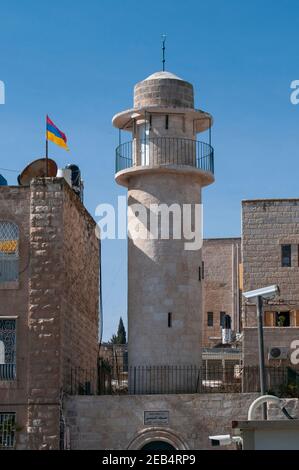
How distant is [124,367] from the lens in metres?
49.8

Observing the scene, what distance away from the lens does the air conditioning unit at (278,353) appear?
143 feet

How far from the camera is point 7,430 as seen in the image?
39781mm

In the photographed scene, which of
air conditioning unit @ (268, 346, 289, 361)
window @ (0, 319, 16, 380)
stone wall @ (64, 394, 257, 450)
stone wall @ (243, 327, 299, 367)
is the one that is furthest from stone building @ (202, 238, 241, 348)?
window @ (0, 319, 16, 380)

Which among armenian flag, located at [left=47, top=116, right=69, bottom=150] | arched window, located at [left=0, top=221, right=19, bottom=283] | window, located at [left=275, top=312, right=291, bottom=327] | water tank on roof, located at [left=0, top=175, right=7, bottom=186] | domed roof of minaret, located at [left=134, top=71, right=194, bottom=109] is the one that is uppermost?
domed roof of minaret, located at [left=134, top=71, right=194, bottom=109]

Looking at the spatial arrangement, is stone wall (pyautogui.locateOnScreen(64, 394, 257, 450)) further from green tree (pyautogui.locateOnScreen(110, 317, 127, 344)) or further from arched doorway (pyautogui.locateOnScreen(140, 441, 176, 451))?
green tree (pyautogui.locateOnScreen(110, 317, 127, 344))

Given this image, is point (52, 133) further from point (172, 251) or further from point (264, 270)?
point (264, 270)

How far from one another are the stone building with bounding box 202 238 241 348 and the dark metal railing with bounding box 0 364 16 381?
2227 cm

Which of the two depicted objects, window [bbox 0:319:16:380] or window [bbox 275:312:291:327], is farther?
window [bbox 275:312:291:327]

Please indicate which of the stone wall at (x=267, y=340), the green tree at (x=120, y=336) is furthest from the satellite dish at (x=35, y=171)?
the green tree at (x=120, y=336)

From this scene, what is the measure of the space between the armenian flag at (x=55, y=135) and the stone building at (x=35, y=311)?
191cm

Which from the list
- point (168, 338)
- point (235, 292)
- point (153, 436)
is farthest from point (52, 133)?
point (235, 292)

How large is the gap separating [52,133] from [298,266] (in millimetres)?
12200

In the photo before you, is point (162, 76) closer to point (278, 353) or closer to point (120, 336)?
point (278, 353)

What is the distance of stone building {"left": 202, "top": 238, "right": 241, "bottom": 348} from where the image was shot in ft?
202
